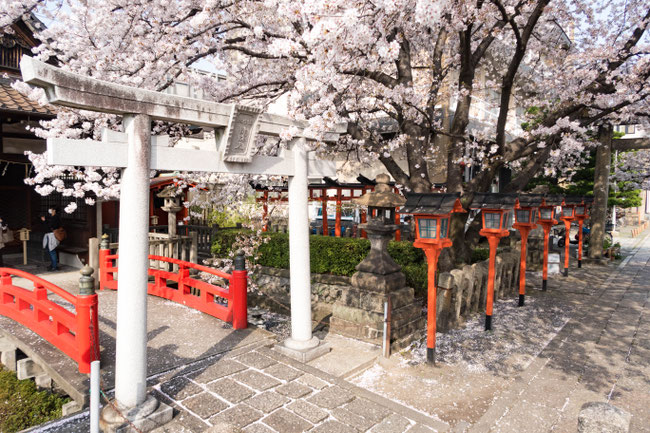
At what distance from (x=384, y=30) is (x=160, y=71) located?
4.43 metres

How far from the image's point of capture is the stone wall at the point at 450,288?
25.2ft

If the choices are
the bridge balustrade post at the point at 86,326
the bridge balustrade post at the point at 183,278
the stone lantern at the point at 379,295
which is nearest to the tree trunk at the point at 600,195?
the stone lantern at the point at 379,295

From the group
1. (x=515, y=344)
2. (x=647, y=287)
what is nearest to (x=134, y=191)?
(x=515, y=344)

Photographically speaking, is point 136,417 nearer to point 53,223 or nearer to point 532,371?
point 532,371

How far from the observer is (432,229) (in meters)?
6.25

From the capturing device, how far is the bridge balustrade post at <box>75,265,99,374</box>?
5180mm

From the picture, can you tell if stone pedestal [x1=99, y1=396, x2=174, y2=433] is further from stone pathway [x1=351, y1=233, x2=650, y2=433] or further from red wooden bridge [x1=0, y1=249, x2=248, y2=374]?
stone pathway [x1=351, y1=233, x2=650, y2=433]

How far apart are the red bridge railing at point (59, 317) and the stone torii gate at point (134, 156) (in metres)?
1.09

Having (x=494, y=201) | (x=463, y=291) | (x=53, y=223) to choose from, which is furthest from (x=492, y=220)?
(x=53, y=223)

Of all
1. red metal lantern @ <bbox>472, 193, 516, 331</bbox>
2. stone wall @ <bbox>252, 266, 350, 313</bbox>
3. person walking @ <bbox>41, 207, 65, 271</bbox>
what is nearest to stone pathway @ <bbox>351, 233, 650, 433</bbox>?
red metal lantern @ <bbox>472, 193, 516, 331</bbox>

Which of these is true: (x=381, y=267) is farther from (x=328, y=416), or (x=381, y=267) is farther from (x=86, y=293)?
(x=86, y=293)

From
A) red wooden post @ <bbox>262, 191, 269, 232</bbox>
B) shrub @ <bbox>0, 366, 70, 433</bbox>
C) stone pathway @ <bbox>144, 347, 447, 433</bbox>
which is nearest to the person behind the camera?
stone pathway @ <bbox>144, 347, 447, 433</bbox>

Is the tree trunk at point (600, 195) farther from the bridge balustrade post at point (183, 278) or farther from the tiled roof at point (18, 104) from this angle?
the tiled roof at point (18, 104)

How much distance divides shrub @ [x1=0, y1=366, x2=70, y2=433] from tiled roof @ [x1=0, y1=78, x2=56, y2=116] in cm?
600
